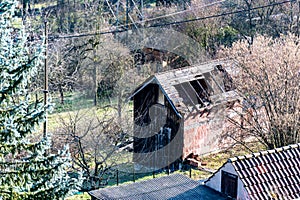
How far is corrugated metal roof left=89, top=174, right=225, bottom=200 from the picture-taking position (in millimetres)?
12117

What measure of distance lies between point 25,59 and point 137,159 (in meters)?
13.1

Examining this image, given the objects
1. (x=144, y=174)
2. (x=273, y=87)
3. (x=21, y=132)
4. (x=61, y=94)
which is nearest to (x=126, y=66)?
(x=61, y=94)

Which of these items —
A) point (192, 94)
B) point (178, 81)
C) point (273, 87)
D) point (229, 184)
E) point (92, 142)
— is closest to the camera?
point (229, 184)

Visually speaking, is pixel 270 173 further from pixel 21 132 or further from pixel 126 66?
pixel 126 66

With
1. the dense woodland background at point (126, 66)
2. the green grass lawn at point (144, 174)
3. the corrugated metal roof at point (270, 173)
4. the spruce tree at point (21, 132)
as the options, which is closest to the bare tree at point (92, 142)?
the dense woodland background at point (126, 66)

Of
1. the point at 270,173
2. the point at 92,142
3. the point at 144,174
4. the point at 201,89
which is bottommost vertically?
the point at 144,174

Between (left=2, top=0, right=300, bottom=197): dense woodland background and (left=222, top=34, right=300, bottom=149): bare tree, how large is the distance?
0.04 m

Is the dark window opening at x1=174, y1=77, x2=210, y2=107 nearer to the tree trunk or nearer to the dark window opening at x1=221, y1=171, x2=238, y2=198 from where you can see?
the tree trunk

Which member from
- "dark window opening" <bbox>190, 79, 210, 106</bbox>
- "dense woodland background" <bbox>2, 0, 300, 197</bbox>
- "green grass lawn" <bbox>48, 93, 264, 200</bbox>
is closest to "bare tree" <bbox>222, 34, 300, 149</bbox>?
"dense woodland background" <bbox>2, 0, 300, 197</bbox>

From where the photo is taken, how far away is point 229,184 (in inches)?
469

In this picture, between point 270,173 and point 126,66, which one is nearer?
point 270,173

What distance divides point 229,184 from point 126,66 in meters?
16.4

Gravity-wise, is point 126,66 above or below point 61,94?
above

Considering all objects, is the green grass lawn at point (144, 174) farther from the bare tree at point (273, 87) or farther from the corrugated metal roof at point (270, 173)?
the corrugated metal roof at point (270, 173)
